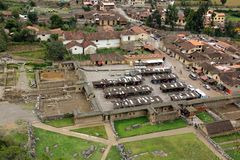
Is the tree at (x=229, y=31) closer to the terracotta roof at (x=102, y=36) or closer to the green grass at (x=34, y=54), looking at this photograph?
the terracotta roof at (x=102, y=36)

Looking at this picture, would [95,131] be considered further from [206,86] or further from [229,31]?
[229,31]

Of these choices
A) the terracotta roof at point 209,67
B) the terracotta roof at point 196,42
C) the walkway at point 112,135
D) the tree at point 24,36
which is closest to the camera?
the walkway at point 112,135

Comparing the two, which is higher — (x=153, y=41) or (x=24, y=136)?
(x=153, y=41)

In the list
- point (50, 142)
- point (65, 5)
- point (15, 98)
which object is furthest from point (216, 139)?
point (65, 5)

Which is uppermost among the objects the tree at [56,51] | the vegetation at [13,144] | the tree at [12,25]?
the tree at [12,25]

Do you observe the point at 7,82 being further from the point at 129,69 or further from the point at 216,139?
the point at 216,139

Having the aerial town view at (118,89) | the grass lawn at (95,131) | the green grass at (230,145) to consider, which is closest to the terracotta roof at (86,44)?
the aerial town view at (118,89)

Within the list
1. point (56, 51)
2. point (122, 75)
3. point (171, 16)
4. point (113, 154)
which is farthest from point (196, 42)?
point (113, 154)
